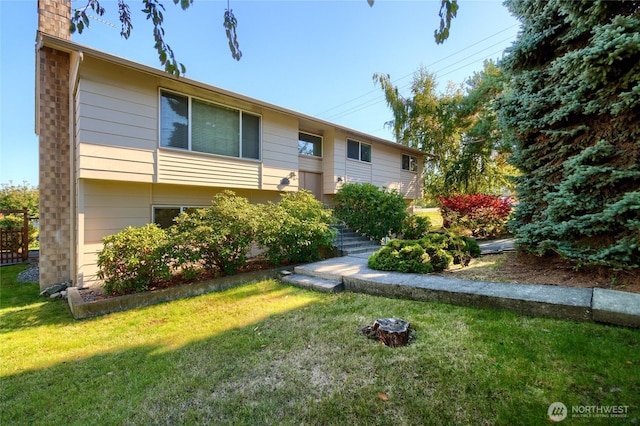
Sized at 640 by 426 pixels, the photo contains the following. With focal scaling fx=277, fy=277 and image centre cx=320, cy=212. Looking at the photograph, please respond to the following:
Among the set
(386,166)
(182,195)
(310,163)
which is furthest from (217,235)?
(386,166)

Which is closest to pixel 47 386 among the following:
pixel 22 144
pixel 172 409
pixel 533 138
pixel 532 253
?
pixel 172 409

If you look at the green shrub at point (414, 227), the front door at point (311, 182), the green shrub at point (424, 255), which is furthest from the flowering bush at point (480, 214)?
the front door at point (311, 182)

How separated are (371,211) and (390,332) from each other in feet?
22.4

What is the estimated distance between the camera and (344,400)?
7.46 ft

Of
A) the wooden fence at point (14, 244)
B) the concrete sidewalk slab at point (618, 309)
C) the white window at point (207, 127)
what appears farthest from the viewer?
the wooden fence at point (14, 244)

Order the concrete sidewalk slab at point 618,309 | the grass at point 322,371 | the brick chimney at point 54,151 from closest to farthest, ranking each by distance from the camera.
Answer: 1. the grass at point 322,371
2. the concrete sidewalk slab at point 618,309
3. the brick chimney at point 54,151

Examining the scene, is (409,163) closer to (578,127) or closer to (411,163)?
(411,163)

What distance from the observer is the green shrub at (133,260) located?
5082 millimetres

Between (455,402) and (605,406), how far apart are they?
1002mm

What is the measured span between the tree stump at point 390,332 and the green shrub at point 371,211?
653cm

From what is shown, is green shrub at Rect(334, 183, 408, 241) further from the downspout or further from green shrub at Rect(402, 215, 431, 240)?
the downspout

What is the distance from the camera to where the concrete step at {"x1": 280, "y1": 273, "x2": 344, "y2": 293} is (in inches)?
209

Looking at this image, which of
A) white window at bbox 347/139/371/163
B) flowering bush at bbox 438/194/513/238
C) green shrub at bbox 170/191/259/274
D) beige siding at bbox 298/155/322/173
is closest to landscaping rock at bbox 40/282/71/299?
green shrub at bbox 170/191/259/274

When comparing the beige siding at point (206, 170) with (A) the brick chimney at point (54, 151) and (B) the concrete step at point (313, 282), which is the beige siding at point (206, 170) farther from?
(B) the concrete step at point (313, 282)
